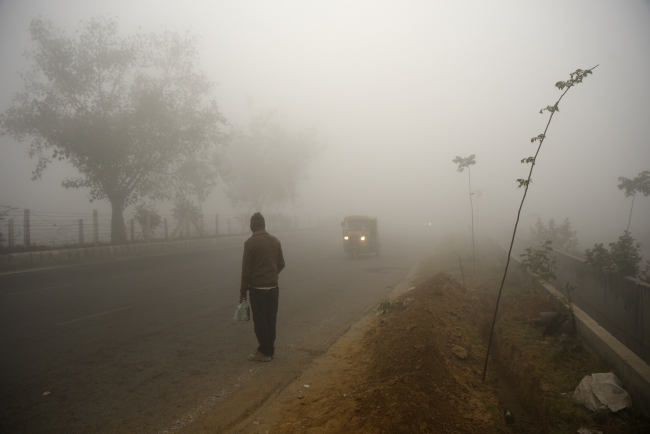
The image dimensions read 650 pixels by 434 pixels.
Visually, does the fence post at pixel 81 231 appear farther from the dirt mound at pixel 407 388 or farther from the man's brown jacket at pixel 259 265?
the dirt mound at pixel 407 388

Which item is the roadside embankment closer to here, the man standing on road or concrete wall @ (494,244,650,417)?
concrete wall @ (494,244,650,417)

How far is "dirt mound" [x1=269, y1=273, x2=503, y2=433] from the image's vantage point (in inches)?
154

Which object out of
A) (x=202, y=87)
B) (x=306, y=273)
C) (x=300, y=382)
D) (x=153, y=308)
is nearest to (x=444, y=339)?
(x=300, y=382)

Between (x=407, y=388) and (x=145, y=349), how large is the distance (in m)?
4.07

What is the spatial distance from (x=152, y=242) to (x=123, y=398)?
21.4m

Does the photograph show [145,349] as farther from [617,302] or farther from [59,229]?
[59,229]

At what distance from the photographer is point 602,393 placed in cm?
417

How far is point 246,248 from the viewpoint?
6.17 metres

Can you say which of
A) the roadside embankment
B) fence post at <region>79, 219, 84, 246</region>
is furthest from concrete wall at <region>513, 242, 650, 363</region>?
fence post at <region>79, 219, 84, 246</region>

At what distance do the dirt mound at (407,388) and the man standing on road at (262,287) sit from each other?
110cm

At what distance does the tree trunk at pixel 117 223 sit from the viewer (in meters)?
24.3

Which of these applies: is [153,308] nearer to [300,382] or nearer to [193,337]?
[193,337]

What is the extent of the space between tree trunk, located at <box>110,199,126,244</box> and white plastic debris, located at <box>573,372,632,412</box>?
2442cm

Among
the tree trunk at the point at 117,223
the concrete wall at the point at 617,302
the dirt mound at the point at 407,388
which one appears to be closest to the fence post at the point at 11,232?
the tree trunk at the point at 117,223
